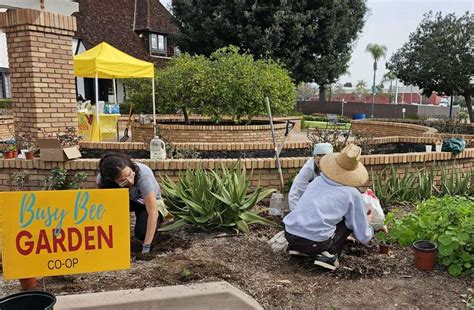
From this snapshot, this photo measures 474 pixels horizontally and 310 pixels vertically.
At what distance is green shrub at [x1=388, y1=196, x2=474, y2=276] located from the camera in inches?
134

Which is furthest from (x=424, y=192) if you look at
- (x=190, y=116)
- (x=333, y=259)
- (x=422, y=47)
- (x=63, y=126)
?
(x=422, y=47)

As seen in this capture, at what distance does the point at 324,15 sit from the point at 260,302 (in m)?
19.0

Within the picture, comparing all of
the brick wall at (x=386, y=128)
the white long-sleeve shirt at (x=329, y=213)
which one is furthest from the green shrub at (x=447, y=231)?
the brick wall at (x=386, y=128)

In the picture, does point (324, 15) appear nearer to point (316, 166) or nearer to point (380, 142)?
point (380, 142)

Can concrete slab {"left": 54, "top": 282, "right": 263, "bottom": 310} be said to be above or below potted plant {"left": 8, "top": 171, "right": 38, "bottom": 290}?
below

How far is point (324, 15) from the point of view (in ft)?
65.8

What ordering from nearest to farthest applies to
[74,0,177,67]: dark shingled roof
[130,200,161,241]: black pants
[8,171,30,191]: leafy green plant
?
[130,200,161,241]: black pants
[8,171,30,191]: leafy green plant
[74,0,177,67]: dark shingled roof

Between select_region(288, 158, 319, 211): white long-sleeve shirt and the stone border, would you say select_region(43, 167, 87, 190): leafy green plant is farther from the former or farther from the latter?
select_region(288, 158, 319, 211): white long-sleeve shirt

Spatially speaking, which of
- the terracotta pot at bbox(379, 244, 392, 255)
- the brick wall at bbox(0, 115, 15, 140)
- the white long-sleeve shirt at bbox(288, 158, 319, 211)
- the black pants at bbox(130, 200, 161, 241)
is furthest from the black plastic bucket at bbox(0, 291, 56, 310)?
the brick wall at bbox(0, 115, 15, 140)

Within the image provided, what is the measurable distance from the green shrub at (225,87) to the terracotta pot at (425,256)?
27.4ft

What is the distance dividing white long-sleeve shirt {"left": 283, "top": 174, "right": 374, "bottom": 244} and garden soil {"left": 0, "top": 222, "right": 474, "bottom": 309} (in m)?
0.33

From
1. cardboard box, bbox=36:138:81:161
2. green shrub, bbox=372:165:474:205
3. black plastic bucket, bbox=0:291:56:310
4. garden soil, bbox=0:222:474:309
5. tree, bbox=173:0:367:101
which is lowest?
garden soil, bbox=0:222:474:309

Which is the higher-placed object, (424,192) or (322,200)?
(322,200)

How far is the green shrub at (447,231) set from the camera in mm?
3412
